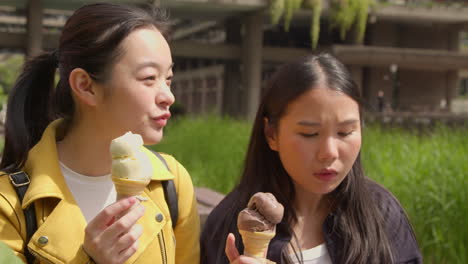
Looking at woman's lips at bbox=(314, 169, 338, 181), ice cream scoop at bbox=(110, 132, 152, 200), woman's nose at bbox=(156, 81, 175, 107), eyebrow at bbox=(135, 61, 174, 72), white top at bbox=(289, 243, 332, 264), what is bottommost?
white top at bbox=(289, 243, 332, 264)

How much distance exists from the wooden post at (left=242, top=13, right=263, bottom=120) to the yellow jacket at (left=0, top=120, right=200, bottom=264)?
21298mm

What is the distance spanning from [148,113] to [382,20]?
2673 cm

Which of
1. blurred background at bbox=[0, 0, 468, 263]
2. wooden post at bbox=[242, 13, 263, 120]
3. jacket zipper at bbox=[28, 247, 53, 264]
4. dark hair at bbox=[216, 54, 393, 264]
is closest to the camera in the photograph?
jacket zipper at bbox=[28, 247, 53, 264]

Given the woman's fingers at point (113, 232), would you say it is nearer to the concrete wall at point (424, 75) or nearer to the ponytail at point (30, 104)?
the ponytail at point (30, 104)

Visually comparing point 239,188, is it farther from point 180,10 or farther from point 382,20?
point 382,20

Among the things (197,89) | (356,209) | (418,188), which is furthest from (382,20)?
(356,209)

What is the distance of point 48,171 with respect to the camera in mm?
1810

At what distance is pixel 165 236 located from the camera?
1904 millimetres

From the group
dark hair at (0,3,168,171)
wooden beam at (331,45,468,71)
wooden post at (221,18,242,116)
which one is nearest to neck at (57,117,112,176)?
dark hair at (0,3,168,171)

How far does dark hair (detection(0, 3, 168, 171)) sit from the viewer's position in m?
1.84

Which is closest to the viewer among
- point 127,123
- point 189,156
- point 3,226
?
point 3,226

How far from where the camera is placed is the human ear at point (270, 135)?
217 cm

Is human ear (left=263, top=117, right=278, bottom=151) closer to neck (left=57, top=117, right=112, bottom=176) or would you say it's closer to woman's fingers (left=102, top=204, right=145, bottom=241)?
neck (left=57, top=117, right=112, bottom=176)

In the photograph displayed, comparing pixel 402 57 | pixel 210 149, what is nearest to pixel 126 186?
pixel 210 149
